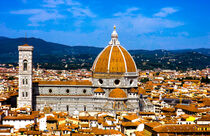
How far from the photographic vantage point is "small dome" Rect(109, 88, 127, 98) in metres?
57.8

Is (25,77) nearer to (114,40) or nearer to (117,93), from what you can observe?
(117,93)

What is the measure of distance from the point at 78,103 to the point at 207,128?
21.6 m

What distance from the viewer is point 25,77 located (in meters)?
58.5

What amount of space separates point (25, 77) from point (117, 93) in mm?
12425

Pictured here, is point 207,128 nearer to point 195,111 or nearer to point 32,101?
point 195,111

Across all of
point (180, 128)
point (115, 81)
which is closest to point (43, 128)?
point (180, 128)

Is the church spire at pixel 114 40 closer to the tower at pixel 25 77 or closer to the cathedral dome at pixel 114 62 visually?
the cathedral dome at pixel 114 62

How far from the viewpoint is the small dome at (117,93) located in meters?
57.8

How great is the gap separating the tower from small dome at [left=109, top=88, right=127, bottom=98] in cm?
1084

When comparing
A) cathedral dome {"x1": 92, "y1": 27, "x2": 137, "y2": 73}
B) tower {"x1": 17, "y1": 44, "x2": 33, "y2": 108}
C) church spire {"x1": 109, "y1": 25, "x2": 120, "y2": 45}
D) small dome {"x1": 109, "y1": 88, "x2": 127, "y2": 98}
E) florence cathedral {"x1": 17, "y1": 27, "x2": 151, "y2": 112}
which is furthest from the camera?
church spire {"x1": 109, "y1": 25, "x2": 120, "y2": 45}

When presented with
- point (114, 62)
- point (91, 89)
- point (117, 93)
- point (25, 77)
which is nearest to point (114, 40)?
point (114, 62)

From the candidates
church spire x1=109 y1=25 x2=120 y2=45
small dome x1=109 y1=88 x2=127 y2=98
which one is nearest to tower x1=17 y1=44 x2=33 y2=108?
small dome x1=109 y1=88 x2=127 y2=98

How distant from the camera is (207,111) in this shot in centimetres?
5978

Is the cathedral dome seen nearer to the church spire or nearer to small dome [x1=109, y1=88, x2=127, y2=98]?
the church spire
